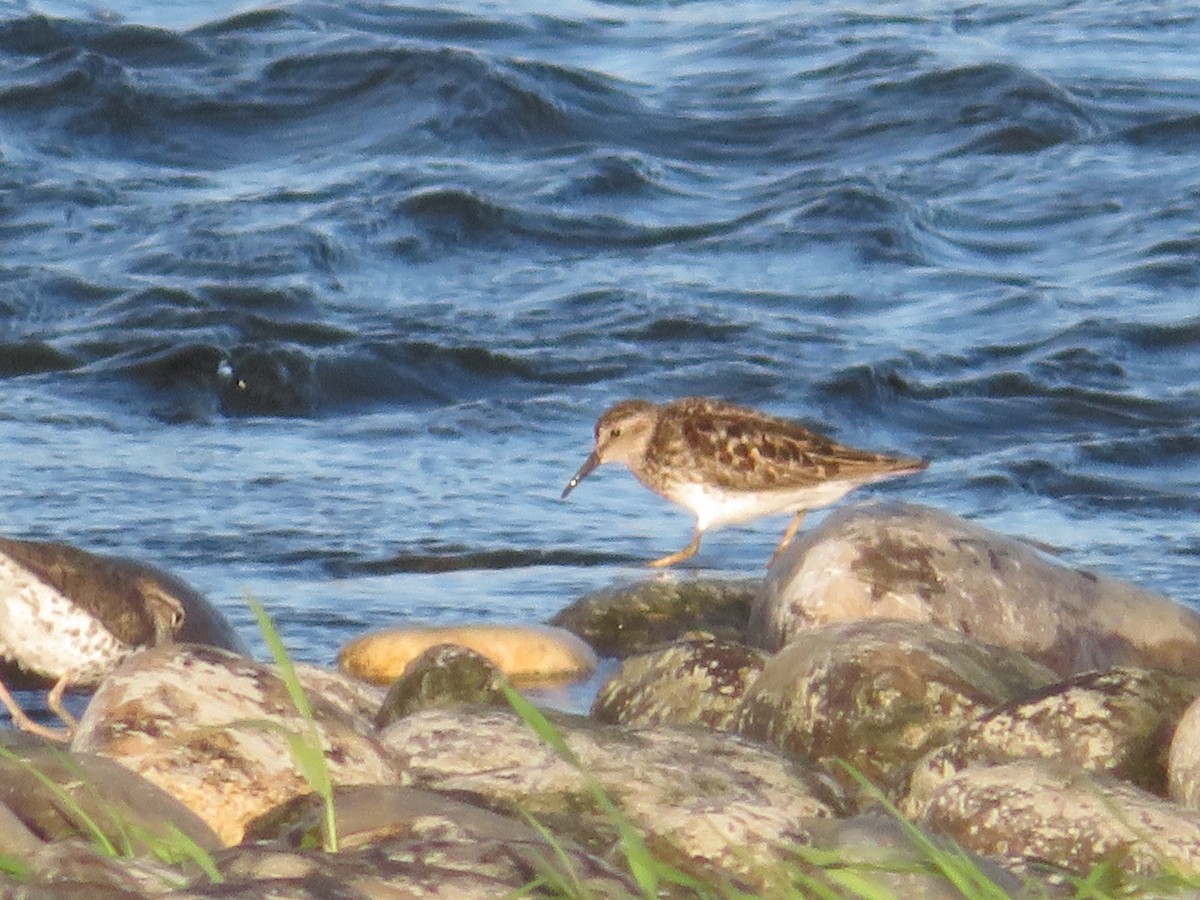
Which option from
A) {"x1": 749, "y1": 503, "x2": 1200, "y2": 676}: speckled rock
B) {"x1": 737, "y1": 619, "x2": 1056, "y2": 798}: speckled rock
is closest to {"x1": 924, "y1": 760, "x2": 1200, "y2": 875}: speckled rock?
{"x1": 737, "y1": 619, "x2": 1056, "y2": 798}: speckled rock

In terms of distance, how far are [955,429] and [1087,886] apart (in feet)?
23.3

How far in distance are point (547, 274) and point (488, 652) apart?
6040 millimetres

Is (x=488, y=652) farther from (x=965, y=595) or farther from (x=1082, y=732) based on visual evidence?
(x=1082, y=732)

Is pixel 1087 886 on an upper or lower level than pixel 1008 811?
upper

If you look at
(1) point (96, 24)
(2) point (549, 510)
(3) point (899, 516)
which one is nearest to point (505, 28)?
(1) point (96, 24)

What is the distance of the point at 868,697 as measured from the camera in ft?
16.7

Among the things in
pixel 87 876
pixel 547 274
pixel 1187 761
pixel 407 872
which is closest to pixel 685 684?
pixel 1187 761

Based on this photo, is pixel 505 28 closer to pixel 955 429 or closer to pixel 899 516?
pixel 955 429

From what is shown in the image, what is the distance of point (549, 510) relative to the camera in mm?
8695

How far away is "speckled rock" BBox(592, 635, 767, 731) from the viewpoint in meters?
5.49

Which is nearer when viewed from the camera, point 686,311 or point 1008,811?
point 1008,811

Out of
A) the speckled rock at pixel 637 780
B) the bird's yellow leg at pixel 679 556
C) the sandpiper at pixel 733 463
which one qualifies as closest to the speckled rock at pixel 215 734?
the speckled rock at pixel 637 780

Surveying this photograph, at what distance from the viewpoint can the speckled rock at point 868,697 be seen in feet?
16.6

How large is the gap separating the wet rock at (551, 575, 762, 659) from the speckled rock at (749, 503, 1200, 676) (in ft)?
1.67
